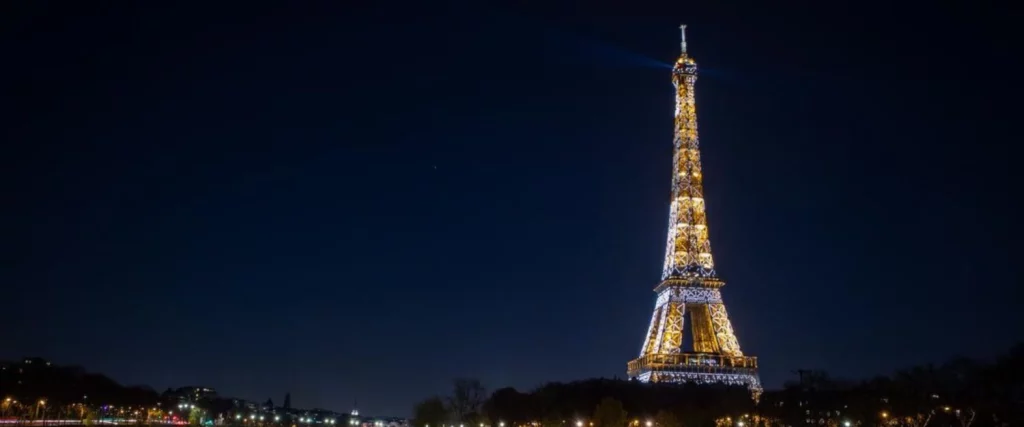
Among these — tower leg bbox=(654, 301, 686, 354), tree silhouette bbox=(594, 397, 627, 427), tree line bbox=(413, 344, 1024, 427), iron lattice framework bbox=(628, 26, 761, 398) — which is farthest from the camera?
tower leg bbox=(654, 301, 686, 354)

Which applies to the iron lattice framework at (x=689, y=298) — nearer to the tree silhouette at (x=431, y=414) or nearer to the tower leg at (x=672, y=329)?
the tower leg at (x=672, y=329)

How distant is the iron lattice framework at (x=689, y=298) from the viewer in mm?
99438

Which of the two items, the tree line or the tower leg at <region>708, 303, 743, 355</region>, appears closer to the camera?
the tree line

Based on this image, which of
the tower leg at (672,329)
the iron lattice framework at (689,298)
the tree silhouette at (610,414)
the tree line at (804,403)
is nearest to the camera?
the tree line at (804,403)

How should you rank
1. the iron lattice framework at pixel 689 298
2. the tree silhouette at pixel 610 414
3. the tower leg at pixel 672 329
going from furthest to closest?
the tower leg at pixel 672 329 → the iron lattice framework at pixel 689 298 → the tree silhouette at pixel 610 414

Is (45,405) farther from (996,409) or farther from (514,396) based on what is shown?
(996,409)

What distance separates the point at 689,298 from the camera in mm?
101938

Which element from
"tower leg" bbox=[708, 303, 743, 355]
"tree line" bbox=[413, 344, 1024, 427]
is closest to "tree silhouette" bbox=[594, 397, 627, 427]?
"tree line" bbox=[413, 344, 1024, 427]

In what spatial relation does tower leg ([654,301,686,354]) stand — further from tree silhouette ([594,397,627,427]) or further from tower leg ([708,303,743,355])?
tree silhouette ([594,397,627,427])

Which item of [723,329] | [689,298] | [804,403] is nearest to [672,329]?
[689,298]

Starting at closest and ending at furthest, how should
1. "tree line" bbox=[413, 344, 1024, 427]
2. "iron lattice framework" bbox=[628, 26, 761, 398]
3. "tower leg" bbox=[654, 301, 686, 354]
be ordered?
"tree line" bbox=[413, 344, 1024, 427]
"iron lattice framework" bbox=[628, 26, 761, 398]
"tower leg" bbox=[654, 301, 686, 354]

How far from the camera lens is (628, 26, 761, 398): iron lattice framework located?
99.4 meters

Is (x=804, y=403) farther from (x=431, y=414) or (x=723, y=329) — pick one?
(x=431, y=414)

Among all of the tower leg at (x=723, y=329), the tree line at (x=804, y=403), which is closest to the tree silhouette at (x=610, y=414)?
the tree line at (x=804, y=403)
